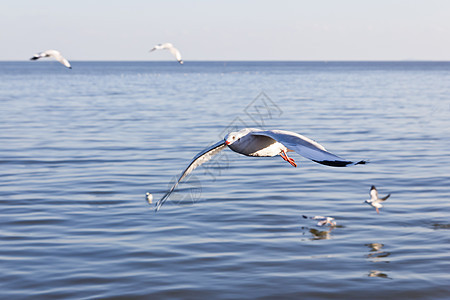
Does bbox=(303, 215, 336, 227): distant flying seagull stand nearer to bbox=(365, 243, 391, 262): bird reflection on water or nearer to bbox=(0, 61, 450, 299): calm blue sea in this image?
bbox=(0, 61, 450, 299): calm blue sea

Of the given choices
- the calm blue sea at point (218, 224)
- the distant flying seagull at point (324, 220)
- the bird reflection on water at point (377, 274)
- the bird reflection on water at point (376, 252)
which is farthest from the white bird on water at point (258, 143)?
the distant flying seagull at point (324, 220)

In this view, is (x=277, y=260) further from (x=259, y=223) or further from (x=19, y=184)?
(x=19, y=184)

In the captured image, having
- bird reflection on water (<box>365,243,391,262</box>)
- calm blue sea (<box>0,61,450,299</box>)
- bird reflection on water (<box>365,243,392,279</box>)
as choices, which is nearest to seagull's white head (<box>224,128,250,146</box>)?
calm blue sea (<box>0,61,450,299</box>)

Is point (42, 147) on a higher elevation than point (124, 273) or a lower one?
higher

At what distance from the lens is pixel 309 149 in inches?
330

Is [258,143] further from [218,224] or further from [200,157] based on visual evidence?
[218,224]

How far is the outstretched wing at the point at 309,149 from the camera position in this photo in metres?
7.56

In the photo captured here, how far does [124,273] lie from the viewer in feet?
39.7

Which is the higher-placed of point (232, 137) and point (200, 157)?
point (232, 137)

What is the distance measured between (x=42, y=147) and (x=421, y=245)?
1955cm

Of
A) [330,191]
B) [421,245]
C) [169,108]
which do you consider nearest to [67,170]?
[330,191]
